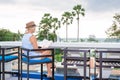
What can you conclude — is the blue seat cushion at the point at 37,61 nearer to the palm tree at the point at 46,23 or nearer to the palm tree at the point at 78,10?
the palm tree at the point at 46,23

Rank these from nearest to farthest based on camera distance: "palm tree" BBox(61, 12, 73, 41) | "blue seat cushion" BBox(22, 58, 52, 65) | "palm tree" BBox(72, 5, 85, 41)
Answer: "blue seat cushion" BBox(22, 58, 52, 65)
"palm tree" BBox(61, 12, 73, 41)
"palm tree" BBox(72, 5, 85, 41)

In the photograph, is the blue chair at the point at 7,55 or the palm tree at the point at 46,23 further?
the palm tree at the point at 46,23

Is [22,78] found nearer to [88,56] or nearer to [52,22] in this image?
[88,56]

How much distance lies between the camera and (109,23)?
43.4m

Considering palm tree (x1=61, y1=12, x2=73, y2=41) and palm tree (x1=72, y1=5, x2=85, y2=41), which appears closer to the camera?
palm tree (x1=61, y1=12, x2=73, y2=41)

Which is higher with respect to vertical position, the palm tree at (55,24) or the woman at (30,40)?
the palm tree at (55,24)

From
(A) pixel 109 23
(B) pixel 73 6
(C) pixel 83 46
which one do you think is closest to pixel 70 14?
(B) pixel 73 6

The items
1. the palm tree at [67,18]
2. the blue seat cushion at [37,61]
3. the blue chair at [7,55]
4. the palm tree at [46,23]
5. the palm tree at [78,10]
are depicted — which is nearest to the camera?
the blue seat cushion at [37,61]

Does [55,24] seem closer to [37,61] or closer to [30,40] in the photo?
[30,40]

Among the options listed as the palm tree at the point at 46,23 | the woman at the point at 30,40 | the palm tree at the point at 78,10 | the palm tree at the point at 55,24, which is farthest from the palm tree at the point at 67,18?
the woman at the point at 30,40

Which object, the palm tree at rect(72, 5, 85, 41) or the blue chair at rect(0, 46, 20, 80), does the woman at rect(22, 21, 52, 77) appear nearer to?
the blue chair at rect(0, 46, 20, 80)

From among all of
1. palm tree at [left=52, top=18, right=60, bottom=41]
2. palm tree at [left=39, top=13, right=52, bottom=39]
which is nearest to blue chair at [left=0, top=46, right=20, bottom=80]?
palm tree at [left=39, top=13, right=52, bottom=39]

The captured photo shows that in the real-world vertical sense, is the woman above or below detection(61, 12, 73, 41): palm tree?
below

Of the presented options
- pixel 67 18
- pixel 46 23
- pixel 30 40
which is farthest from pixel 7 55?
pixel 67 18
